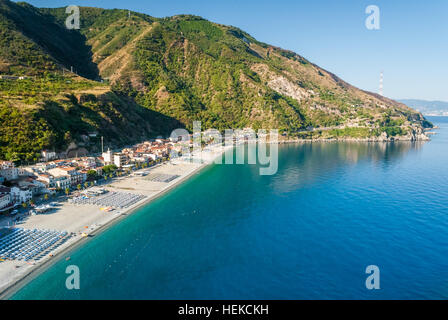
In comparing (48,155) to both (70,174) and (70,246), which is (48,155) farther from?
(70,246)

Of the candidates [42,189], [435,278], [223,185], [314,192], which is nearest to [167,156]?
[223,185]

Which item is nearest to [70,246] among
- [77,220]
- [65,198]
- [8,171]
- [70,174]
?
[77,220]

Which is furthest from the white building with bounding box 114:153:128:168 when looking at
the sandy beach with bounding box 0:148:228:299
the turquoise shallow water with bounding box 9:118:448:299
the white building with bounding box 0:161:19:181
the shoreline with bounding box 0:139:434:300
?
the white building with bounding box 0:161:19:181

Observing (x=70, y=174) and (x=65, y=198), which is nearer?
(x=65, y=198)

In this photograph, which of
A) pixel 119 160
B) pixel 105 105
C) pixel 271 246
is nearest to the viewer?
pixel 271 246

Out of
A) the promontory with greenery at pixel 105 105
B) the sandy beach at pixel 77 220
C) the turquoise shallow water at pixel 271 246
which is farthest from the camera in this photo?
the promontory with greenery at pixel 105 105

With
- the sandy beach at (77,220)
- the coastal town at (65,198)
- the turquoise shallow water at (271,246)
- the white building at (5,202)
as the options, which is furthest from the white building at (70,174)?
the turquoise shallow water at (271,246)

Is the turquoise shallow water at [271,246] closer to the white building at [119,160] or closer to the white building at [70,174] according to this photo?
the white building at [70,174]

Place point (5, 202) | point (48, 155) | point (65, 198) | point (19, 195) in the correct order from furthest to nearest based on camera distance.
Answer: point (48, 155) < point (65, 198) < point (19, 195) < point (5, 202)
